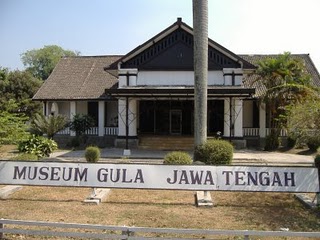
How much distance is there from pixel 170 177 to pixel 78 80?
2373 centimetres

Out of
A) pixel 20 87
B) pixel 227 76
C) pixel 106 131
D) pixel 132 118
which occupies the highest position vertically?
pixel 20 87

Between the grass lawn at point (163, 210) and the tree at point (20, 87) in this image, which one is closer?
the grass lawn at point (163, 210)

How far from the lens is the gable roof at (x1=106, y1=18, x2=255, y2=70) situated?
25.0 metres

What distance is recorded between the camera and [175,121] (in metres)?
29.2

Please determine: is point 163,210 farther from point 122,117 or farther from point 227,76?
point 122,117

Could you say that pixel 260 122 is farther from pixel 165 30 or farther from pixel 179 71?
pixel 165 30

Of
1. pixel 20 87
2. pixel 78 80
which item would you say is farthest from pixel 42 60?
pixel 78 80

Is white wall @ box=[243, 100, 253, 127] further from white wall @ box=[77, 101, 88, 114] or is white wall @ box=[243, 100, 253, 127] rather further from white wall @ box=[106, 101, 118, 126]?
white wall @ box=[77, 101, 88, 114]

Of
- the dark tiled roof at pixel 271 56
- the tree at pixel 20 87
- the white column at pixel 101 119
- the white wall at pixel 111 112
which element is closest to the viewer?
the dark tiled roof at pixel 271 56

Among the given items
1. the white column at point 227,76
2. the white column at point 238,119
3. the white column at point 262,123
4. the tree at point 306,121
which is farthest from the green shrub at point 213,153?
the white column at point 262,123

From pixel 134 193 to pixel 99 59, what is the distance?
84.1 ft

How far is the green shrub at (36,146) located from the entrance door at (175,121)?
10780mm

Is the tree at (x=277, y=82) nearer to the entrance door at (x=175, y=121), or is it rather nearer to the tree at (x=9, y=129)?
the entrance door at (x=175, y=121)

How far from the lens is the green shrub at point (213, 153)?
14.9 m
